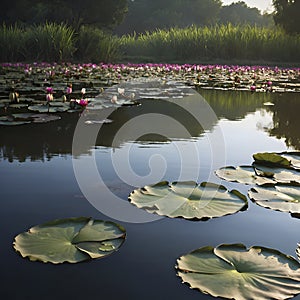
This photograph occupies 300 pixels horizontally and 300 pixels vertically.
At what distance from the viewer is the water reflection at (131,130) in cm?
176

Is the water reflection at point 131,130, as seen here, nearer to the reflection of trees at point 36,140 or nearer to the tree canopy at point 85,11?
the reflection of trees at point 36,140

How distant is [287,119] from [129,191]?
6.58 feet

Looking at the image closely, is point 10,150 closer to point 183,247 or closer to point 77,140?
point 77,140

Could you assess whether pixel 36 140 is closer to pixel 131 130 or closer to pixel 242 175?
pixel 131 130

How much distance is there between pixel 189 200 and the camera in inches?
45.7

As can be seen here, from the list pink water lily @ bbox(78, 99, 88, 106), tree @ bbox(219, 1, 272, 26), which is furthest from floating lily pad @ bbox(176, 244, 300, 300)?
tree @ bbox(219, 1, 272, 26)

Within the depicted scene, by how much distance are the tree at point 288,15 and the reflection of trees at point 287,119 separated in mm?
9155

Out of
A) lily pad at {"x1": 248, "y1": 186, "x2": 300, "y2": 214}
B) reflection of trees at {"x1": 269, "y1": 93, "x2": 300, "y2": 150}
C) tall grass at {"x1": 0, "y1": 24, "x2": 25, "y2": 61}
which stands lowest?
lily pad at {"x1": 248, "y1": 186, "x2": 300, "y2": 214}

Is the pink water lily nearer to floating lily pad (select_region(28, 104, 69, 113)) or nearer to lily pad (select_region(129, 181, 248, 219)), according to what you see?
floating lily pad (select_region(28, 104, 69, 113))

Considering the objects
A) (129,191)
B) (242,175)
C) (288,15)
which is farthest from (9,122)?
(288,15)

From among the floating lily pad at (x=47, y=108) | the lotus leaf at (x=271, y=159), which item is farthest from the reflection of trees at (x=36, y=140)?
the lotus leaf at (x=271, y=159)

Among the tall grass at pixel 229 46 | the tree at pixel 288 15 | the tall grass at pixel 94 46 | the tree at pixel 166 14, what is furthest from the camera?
the tree at pixel 166 14

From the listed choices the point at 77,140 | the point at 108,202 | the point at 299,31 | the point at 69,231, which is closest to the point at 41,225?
the point at 69,231

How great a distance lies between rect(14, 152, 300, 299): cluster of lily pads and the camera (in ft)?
2.41
